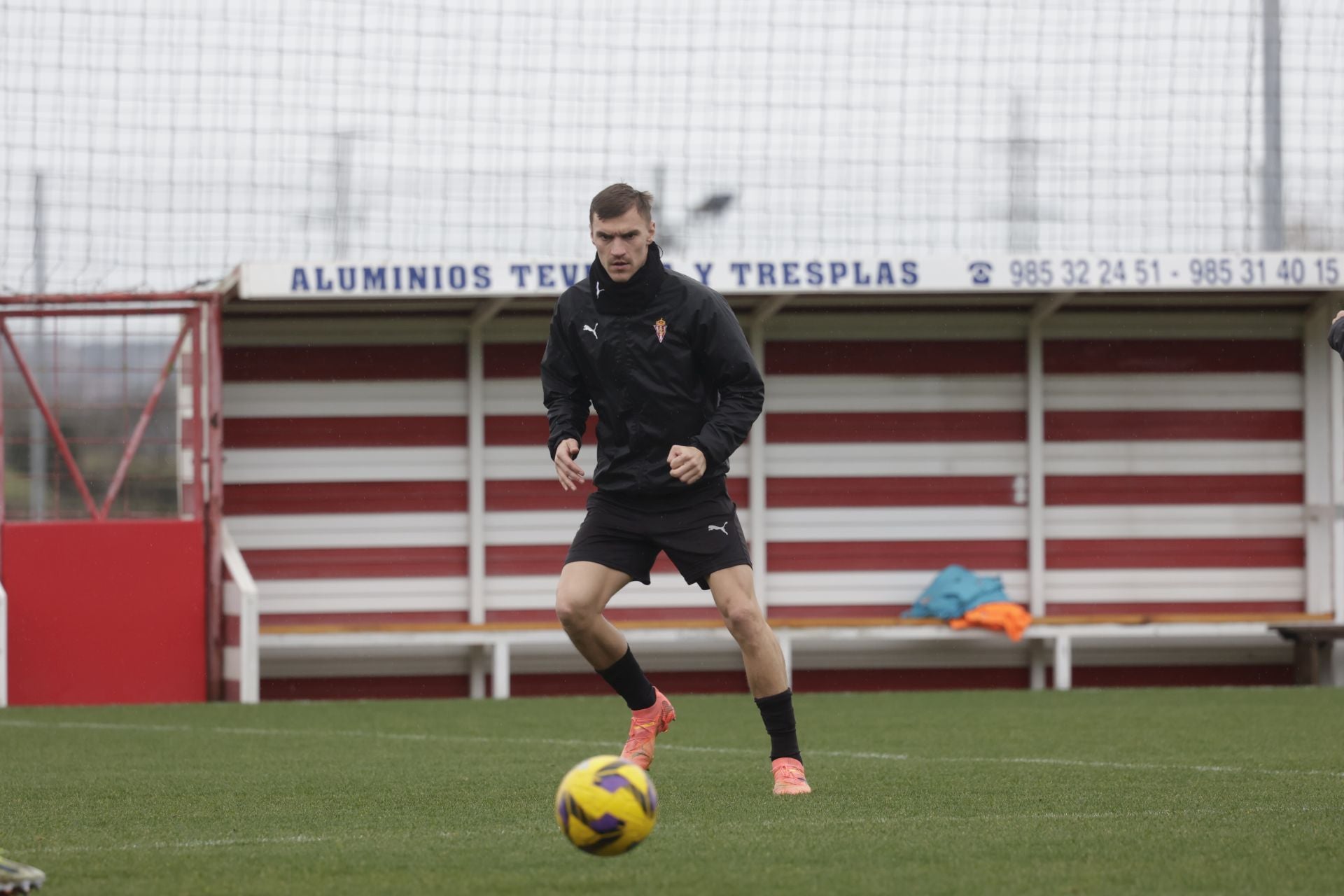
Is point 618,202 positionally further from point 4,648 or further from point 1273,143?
point 1273,143

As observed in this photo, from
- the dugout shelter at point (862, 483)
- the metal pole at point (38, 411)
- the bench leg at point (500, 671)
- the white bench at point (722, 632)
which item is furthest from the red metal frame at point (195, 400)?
the bench leg at point (500, 671)

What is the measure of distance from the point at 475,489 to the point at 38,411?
3047mm

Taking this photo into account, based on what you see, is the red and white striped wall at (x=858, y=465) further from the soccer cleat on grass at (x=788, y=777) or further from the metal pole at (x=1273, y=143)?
the soccer cleat on grass at (x=788, y=777)

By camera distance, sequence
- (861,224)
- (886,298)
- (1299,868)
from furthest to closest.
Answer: (861,224) < (886,298) < (1299,868)

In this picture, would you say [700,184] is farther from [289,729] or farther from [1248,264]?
[289,729]

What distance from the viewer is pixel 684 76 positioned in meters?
15.8

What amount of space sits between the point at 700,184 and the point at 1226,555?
4.84 m

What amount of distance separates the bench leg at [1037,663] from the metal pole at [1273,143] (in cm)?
362

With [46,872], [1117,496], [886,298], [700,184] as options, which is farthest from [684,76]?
[46,872]

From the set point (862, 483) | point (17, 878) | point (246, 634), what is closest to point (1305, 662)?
point (862, 483)

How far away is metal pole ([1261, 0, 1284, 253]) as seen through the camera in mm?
15422

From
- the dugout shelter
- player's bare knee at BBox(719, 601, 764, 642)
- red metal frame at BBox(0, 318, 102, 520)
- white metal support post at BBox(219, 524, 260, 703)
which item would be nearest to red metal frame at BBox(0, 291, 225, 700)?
red metal frame at BBox(0, 318, 102, 520)

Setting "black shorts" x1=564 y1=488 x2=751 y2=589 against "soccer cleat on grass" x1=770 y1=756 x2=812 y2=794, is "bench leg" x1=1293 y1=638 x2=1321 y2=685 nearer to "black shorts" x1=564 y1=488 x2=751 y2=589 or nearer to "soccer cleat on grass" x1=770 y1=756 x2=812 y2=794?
"soccer cleat on grass" x1=770 y1=756 x2=812 y2=794

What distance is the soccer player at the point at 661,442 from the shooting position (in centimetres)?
638
